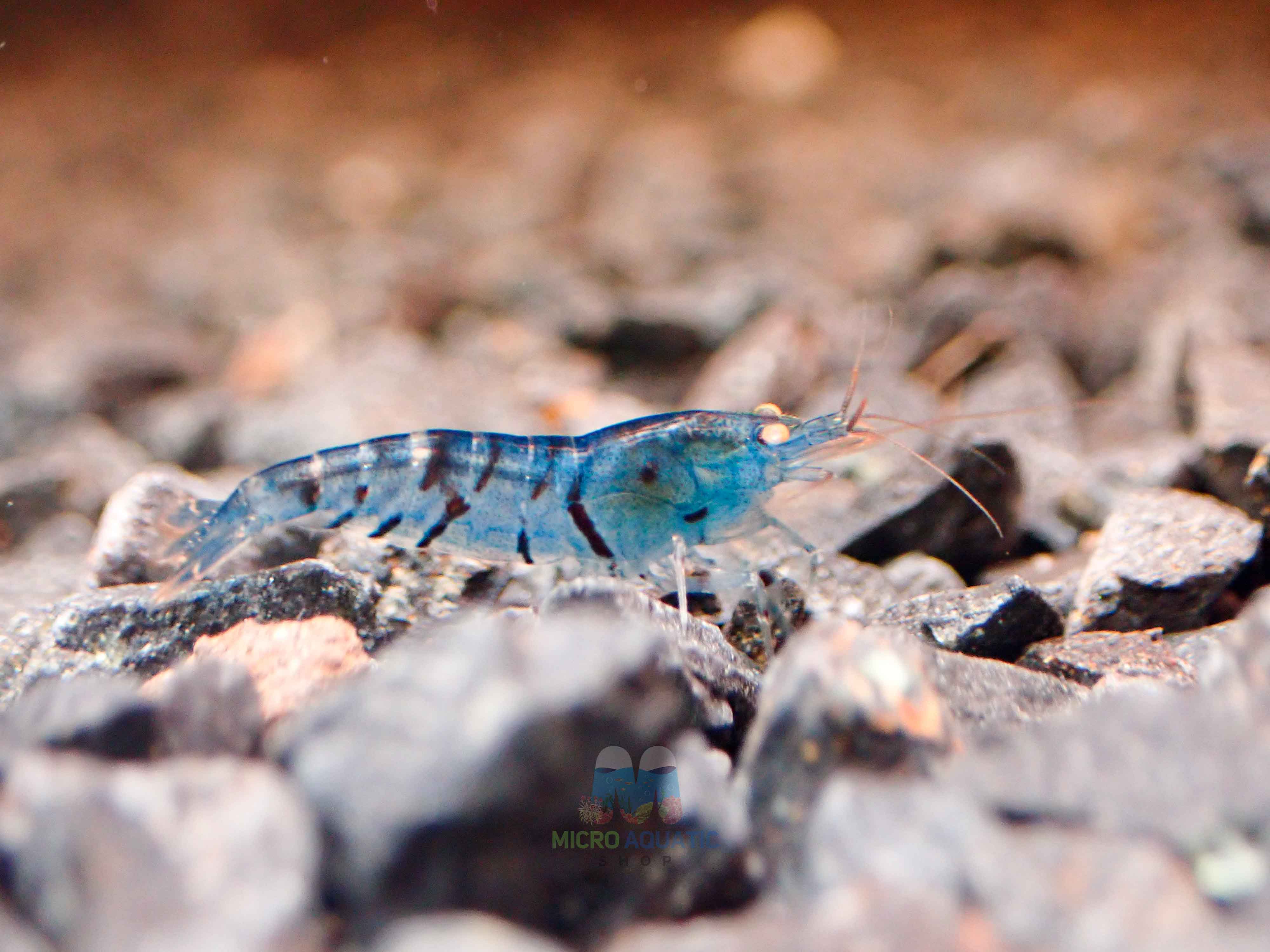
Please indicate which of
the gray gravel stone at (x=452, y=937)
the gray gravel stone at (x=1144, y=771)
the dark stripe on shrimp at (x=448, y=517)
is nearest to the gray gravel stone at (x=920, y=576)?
the gray gravel stone at (x=1144, y=771)

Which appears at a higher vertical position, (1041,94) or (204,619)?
(1041,94)

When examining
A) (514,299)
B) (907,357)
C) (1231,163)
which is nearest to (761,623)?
(907,357)

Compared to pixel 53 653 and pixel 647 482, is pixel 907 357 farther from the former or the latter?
pixel 53 653

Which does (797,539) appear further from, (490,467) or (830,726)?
(830,726)

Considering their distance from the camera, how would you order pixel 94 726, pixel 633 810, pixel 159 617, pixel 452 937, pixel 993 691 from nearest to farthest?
1. pixel 452 937
2. pixel 94 726
3. pixel 633 810
4. pixel 993 691
5. pixel 159 617

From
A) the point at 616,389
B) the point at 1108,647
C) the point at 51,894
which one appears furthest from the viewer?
the point at 616,389

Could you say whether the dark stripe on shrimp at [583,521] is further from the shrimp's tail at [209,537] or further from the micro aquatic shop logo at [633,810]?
the micro aquatic shop logo at [633,810]

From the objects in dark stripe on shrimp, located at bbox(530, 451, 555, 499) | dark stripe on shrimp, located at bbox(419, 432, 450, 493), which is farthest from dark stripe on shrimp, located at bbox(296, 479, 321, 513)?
dark stripe on shrimp, located at bbox(530, 451, 555, 499)

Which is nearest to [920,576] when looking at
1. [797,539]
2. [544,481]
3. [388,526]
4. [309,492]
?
[797,539]
